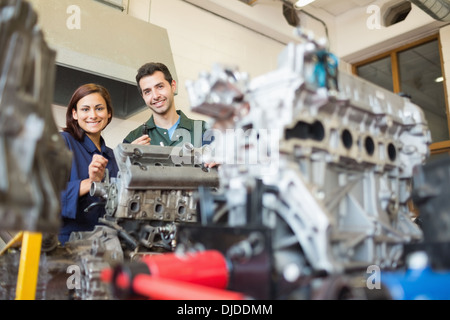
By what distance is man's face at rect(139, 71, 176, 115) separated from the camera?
10.2 ft

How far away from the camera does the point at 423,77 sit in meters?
6.20

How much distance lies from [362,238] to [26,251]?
118cm

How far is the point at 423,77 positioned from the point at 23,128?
6.39 metres

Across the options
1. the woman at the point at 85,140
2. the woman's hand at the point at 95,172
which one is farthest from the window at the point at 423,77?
the woman's hand at the point at 95,172

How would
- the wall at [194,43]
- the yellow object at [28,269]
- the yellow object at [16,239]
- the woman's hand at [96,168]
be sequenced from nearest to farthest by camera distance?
the yellow object at [28,269], the yellow object at [16,239], the woman's hand at [96,168], the wall at [194,43]

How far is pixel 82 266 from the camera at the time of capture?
64.5 inches

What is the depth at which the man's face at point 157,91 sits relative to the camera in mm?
3119

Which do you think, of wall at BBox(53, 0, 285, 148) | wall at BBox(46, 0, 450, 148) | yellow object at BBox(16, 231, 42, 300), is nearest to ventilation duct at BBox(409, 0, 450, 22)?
wall at BBox(46, 0, 450, 148)

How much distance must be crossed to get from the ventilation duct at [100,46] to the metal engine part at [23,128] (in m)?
2.28

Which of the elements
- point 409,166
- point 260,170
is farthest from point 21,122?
point 409,166

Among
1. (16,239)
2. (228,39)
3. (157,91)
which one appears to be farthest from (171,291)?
(228,39)

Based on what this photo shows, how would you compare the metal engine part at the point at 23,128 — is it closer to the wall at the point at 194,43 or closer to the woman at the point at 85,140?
the woman at the point at 85,140

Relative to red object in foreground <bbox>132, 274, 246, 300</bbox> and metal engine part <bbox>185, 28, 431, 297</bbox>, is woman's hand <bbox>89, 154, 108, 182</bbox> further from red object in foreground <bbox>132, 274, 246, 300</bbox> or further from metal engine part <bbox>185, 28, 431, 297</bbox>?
red object in foreground <bbox>132, 274, 246, 300</bbox>

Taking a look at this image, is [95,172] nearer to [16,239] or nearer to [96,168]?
[96,168]
